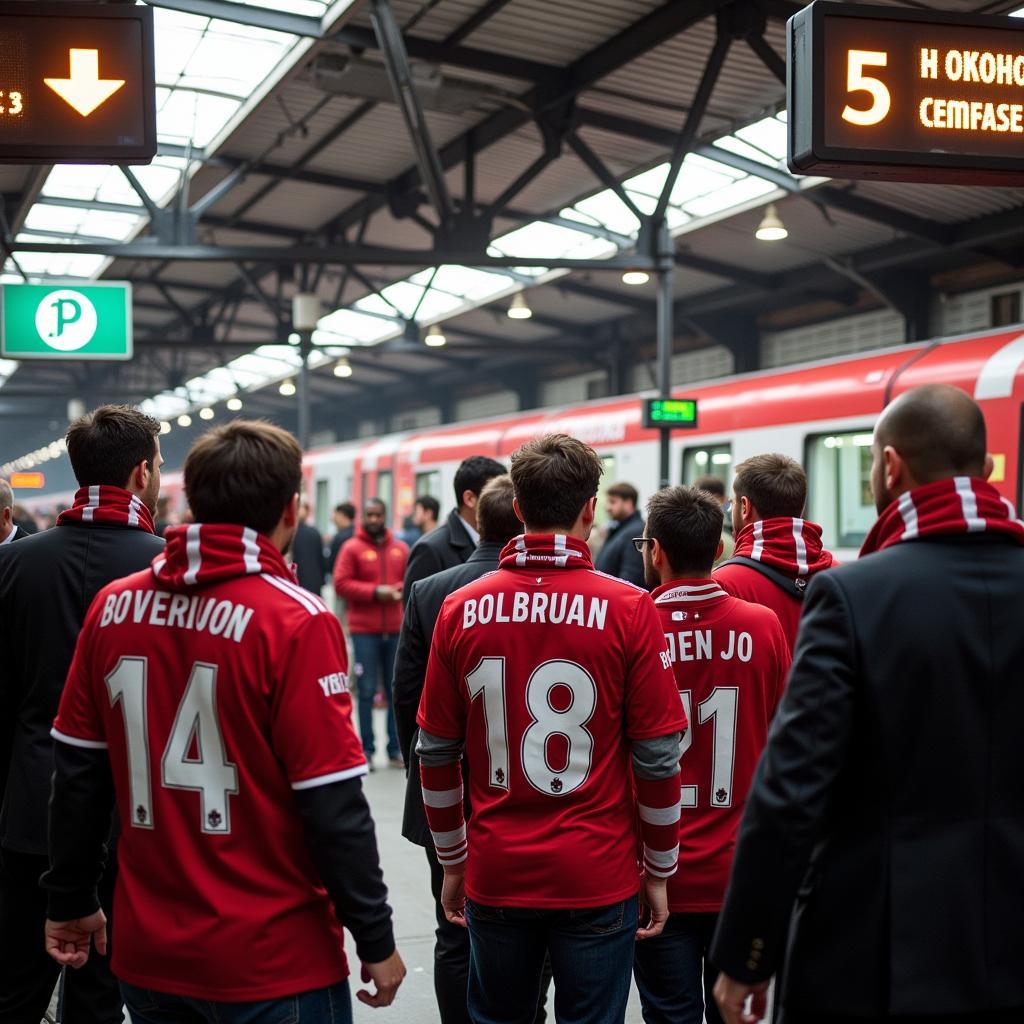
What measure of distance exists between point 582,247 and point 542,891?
15.3 metres

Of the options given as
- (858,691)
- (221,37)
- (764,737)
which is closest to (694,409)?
(221,37)

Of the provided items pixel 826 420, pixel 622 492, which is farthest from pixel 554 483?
pixel 826 420

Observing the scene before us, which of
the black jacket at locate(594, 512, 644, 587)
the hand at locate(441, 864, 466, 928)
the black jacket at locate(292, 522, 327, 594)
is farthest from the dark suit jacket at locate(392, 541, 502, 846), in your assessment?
the black jacket at locate(292, 522, 327, 594)

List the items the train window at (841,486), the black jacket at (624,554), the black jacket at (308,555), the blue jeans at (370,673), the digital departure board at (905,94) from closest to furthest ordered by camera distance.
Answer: the digital departure board at (905,94)
the black jacket at (624,554)
the blue jeans at (370,673)
the train window at (841,486)
the black jacket at (308,555)

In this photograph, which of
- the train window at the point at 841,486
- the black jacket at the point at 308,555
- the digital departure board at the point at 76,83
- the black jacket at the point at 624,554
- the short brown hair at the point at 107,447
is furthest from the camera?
the black jacket at the point at 308,555

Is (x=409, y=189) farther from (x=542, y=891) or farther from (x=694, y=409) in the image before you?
(x=542, y=891)

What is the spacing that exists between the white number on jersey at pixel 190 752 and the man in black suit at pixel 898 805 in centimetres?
91

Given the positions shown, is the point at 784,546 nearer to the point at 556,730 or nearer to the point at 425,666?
the point at 425,666

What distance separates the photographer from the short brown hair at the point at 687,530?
10.5 ft

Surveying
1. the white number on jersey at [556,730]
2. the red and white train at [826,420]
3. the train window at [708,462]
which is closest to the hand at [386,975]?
the white number on jersey at [556,730]

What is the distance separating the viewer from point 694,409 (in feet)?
37.0

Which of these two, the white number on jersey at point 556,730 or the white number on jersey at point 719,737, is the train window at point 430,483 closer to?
the white number on jersey at point 719,737

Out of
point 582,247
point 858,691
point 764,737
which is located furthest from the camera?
point 582,247

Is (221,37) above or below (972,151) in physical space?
above
